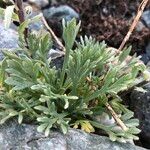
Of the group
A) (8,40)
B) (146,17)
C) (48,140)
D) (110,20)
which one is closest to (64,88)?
(48,140)

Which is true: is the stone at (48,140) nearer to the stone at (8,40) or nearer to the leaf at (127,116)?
the leaf at (127,116)

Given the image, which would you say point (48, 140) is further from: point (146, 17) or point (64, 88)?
point (146, 17)

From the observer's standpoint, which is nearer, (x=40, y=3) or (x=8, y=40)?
(x=8, y=40)

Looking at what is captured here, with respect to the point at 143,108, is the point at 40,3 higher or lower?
higher

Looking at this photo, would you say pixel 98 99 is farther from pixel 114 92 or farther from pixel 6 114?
pixel 6 114

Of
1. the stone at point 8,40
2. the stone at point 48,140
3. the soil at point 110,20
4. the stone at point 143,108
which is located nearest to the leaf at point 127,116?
the stone at point 48,140

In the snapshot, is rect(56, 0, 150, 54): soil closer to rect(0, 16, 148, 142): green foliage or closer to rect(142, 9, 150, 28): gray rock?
rect(142, 9, 150, 28): gray rock

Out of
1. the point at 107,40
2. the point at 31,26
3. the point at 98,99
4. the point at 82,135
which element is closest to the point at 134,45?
the point at 107,40
